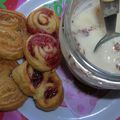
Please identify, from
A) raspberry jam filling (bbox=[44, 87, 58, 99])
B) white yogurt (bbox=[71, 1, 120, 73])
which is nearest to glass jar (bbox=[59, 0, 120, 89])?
white yogurt (bbox=[71, 1, 120, 73])

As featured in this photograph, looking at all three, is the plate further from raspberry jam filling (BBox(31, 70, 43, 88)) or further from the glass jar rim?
the glass jar rim

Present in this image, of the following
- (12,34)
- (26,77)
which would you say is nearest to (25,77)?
(26,77)

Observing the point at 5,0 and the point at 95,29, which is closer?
the point at 95,29

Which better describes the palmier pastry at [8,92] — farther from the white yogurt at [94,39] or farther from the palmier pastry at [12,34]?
the white yogurt at [94,39]

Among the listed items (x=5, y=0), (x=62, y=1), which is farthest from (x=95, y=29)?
(x=5, y=0)

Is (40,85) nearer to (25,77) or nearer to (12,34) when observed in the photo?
(25,77)

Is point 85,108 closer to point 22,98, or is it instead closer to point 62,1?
point 22,98

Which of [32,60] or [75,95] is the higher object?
[32,60]
